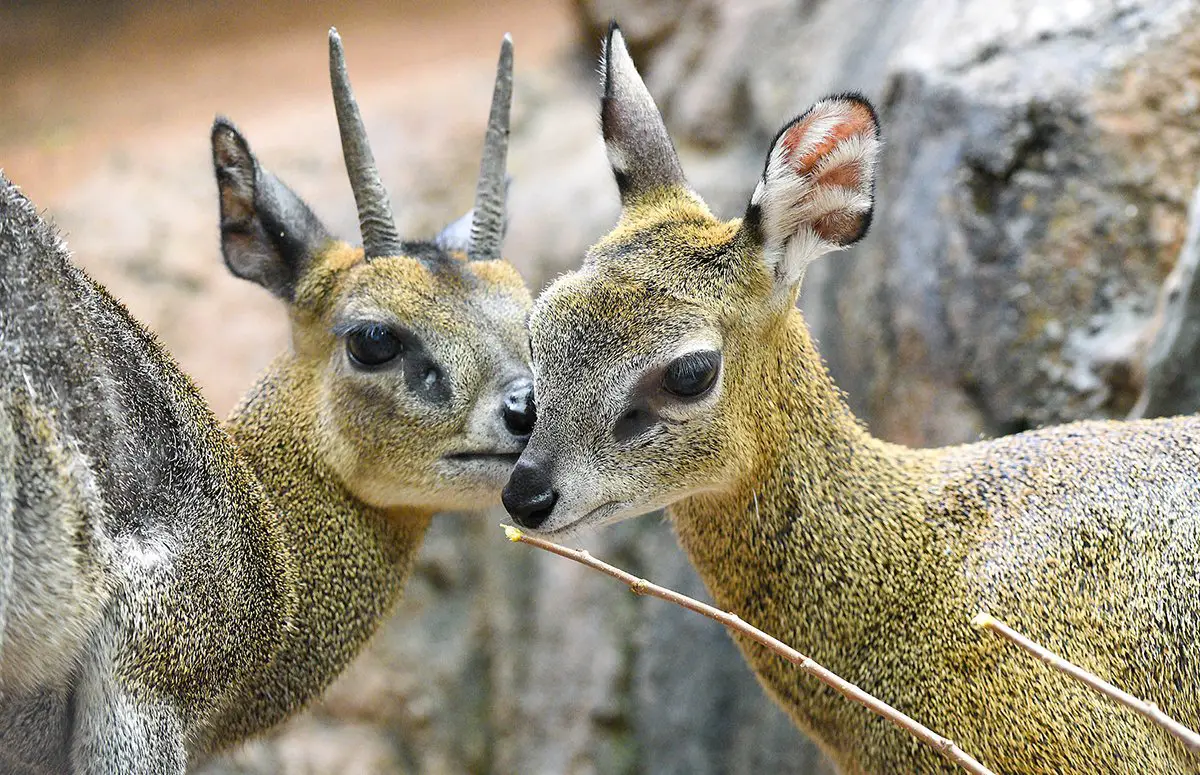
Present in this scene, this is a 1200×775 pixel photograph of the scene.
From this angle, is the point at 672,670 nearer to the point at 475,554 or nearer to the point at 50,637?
the point at 475,554

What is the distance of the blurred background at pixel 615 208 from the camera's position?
521cm

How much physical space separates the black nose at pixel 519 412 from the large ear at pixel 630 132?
0.63 m

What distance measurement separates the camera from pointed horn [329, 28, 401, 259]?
3672 millimetres

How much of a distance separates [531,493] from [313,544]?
101 cm

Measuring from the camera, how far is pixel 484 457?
12.2 ft

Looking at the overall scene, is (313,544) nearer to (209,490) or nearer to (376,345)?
(209,490)

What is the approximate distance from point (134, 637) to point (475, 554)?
468 centimetres

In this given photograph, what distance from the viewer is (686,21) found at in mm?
8758

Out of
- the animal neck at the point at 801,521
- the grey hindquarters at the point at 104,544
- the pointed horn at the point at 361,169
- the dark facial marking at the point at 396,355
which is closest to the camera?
the grey hindquarters at the point at 104,544

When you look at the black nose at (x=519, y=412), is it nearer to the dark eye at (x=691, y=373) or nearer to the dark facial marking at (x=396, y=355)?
the dark facial marking at (x=396, y=355)

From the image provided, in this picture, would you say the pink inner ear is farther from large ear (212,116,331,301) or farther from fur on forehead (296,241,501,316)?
large ear (212,116,331,301)

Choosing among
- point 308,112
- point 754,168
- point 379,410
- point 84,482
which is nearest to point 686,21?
point 754,168

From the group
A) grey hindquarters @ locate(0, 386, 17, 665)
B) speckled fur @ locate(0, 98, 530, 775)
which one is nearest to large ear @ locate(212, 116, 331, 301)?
speckled fur @ locate(0, 98, 530, 775)

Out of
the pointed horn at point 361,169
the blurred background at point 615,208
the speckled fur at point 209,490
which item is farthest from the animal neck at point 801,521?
the pointed horn at point 361,169
